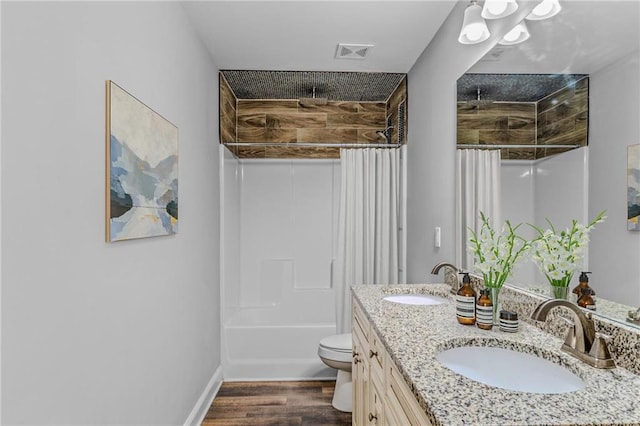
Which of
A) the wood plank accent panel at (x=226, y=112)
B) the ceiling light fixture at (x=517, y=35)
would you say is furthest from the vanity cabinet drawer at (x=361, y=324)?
the wood plank accent panel at (x=226, y=112)

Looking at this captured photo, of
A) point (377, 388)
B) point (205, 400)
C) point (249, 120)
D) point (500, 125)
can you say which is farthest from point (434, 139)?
point (205, 400)

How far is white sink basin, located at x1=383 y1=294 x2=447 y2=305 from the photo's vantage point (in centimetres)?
215

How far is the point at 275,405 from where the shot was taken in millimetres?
2822

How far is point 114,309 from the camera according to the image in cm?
148

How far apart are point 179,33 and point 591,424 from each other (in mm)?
2374

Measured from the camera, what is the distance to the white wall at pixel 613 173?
1.13 m

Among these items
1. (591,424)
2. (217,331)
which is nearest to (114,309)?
(591,424)

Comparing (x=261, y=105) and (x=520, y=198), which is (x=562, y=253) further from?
(x=261, y=105)

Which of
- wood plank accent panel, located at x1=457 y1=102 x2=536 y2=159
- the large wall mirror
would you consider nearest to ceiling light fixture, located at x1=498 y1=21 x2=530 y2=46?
the large wall mirror

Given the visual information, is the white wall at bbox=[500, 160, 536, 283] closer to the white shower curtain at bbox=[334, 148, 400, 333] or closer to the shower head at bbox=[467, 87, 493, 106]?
the shower head at bbox=[467, 87, 493, 106]

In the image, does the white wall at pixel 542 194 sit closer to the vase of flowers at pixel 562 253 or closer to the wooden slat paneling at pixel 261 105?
the vase of flowers at pixel 562 253

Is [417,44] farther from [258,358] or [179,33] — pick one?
[258,358]

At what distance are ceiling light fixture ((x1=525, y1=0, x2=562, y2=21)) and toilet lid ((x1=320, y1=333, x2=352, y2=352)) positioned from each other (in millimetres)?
2118

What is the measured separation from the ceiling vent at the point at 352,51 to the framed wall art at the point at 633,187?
1.93m
